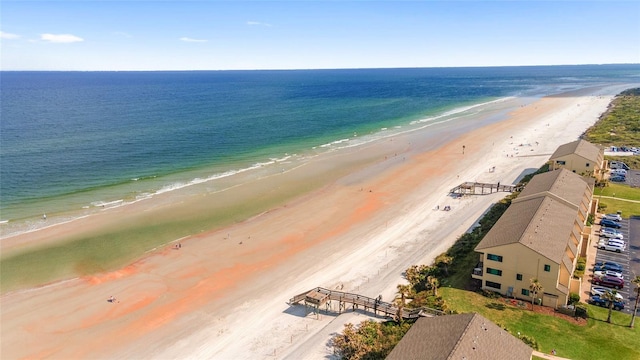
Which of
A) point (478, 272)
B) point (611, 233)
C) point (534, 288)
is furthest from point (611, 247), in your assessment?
point (478, 272)

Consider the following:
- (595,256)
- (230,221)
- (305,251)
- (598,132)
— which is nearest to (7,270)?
(230,221)

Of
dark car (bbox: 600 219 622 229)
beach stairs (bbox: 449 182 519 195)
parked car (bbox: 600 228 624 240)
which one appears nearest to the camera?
parked car (bbox: 600 228 624 240)

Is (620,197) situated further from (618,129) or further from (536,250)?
(618,129)

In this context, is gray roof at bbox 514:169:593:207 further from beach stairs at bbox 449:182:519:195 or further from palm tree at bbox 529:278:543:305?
palm tree at bbox 529:278:543:305

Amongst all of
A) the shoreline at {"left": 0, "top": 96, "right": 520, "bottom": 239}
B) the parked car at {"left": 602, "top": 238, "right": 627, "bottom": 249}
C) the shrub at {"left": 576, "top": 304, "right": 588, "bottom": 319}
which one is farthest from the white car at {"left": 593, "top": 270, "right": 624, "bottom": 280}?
the shoreline at {"left": 0, "top": 96, "right": 520, "bottom": 239}

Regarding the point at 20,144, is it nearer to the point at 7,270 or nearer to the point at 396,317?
the point at 7,270
